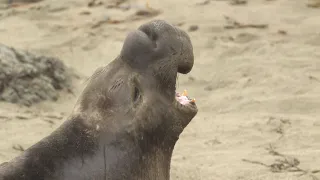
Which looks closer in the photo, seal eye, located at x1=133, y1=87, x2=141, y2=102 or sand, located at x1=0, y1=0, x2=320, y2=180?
seal eye, located at x1=133, y1=87, x2=141, y2=102

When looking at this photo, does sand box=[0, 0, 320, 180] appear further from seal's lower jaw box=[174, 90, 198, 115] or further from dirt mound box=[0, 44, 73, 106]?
seal's lower jaw box=[174, 90, 198, 115]

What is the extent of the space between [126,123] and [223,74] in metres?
3.57

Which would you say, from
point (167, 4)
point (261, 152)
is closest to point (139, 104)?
point (261, 152)

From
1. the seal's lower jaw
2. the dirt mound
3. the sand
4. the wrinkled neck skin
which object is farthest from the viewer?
the dirt mound

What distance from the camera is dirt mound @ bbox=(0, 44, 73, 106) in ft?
18.2

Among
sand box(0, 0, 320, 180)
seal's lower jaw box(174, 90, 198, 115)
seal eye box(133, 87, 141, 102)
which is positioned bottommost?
sand box(0, 0, 320, 180)

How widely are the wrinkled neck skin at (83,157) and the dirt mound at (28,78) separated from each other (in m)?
3.02

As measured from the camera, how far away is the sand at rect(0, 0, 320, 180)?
15.3ft

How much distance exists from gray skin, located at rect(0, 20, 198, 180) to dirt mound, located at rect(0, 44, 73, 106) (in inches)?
111

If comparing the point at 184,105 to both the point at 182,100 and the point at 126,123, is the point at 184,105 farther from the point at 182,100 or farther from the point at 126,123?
the point at 126,123

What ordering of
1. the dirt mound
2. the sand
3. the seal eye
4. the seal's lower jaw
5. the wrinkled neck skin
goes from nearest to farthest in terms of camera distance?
1. the wrinkled neck skin
2. the seal eye
3. the seal's lower jaw
4. the sand
5. the dirt mound

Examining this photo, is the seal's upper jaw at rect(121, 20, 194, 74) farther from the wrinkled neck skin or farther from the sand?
the sand

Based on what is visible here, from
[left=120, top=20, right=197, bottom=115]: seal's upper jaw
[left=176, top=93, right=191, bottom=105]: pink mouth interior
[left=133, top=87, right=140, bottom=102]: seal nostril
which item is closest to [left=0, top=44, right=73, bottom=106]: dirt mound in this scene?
[left=176, top=93, right=191, bottom=105]: pink mouth interior

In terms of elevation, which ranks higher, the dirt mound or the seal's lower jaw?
the seal's lower jaw
